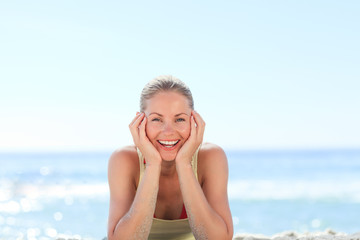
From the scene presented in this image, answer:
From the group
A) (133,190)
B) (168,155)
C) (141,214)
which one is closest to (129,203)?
(133,190)

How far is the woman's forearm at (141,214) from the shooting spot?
3.16 m

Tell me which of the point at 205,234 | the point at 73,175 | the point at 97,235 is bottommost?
the point at 73,175

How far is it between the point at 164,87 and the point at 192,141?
468 mm

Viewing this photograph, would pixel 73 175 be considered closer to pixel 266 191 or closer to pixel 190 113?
pixel 266 191

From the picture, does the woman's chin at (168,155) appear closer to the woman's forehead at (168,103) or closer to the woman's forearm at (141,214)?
the woman's forearm at (141,214)

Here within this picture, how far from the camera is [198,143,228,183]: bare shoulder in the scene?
357cm

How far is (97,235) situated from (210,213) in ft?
27.1

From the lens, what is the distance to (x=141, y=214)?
3164mm

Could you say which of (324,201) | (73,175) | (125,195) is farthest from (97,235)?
(73,175)

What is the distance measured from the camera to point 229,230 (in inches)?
131

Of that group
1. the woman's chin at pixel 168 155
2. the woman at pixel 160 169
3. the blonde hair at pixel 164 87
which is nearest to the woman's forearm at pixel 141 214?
the woman at pixel 160 169

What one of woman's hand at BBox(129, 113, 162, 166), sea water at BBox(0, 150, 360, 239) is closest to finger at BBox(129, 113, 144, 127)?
woman's hand at BBox(129, 113, 162, 166)

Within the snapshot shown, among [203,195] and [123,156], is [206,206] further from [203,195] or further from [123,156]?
[123,156]

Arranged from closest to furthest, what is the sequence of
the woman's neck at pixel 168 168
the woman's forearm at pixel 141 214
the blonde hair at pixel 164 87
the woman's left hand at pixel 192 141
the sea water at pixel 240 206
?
the woman's forearm at pixel 141 214
the woman's left hand at pixel 192 141
the blonde hair at pixel 164 87
the woman's neck at pixel 168 168
the sea water at pixel 240 206
